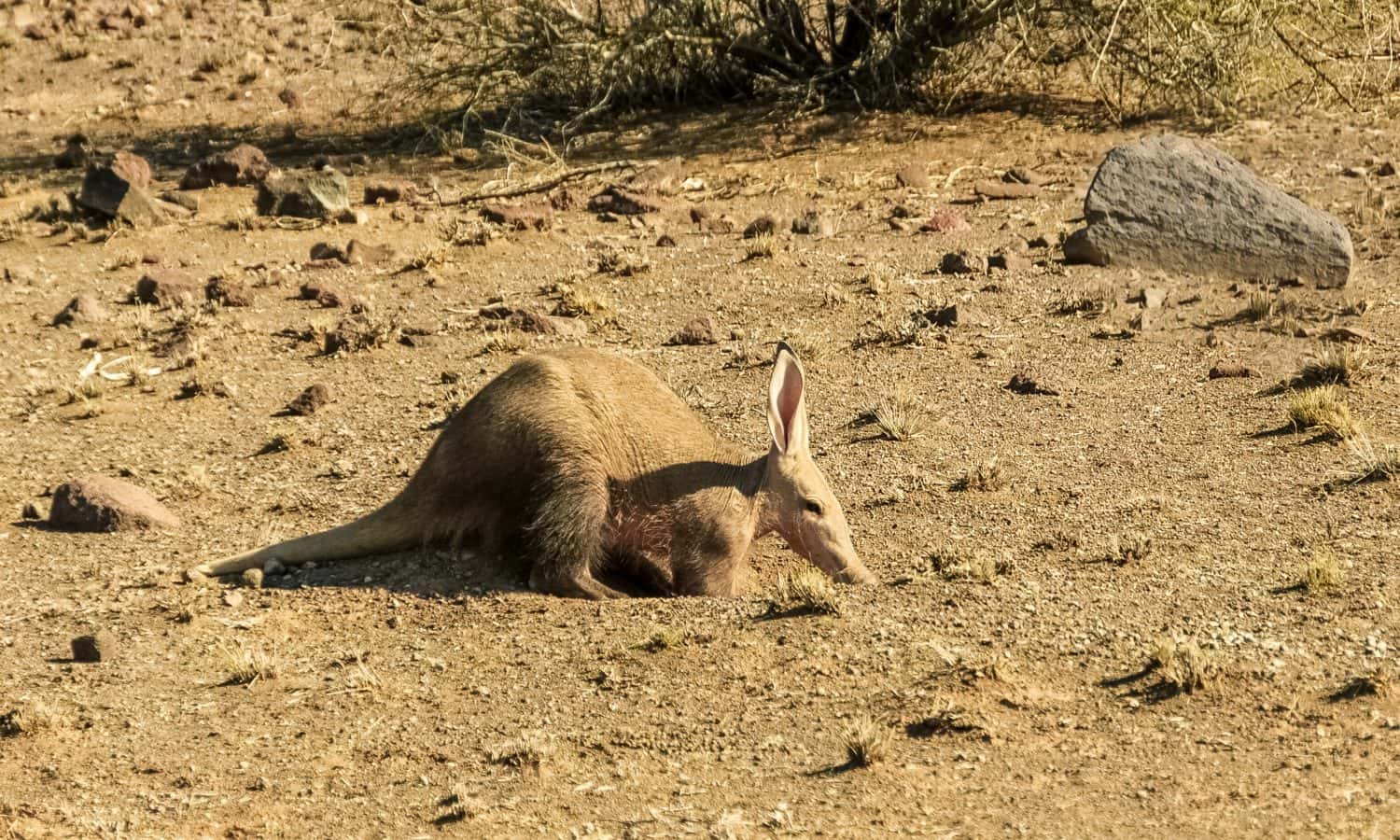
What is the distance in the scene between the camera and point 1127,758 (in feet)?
15.8

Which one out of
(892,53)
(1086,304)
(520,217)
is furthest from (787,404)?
(892,53)

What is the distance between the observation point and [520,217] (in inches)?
449

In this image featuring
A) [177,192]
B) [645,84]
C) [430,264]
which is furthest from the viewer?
[645,84]

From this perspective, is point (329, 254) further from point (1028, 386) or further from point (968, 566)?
point (968, 566)

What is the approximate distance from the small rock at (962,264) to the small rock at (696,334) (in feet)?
6.12

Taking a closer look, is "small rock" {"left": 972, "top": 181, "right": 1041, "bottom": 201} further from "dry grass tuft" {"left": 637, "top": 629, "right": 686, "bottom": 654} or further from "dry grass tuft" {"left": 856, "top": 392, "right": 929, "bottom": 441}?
"dry grass tuft" {"left": 637, "top": 629, "right": 686, "bottom": 654}

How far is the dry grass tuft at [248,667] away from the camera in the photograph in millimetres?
5551

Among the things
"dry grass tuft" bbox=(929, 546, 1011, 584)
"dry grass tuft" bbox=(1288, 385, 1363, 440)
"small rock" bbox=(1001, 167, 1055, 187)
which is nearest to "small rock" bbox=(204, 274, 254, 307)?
"dry grass tuft" bbox=(929, 546, 1011, 584)

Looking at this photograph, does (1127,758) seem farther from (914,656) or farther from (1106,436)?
(1106,436)

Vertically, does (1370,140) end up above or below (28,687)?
above

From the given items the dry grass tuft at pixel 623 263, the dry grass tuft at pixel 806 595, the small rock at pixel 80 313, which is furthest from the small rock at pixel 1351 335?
the small rock at pixel 80 313

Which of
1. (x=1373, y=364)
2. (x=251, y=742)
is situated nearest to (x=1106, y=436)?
(x=1373, y=364)

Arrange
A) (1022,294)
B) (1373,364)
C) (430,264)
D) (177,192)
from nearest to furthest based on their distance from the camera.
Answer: (1373,364)
(1022,294)
(430,264)
(177,192)

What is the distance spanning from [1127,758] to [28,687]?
3.69 meters
